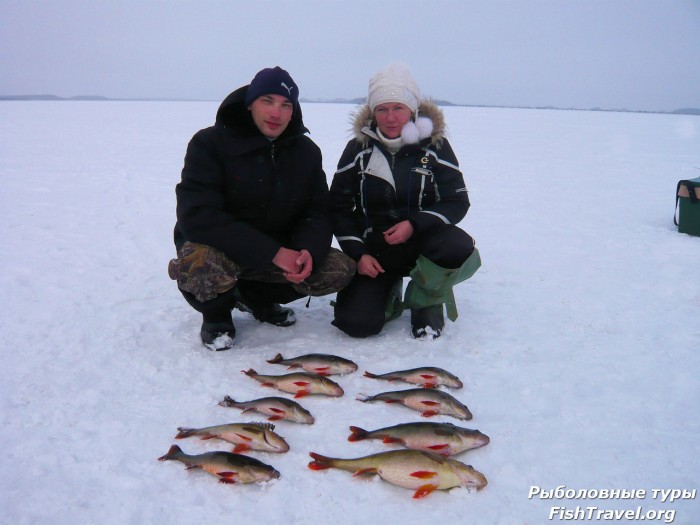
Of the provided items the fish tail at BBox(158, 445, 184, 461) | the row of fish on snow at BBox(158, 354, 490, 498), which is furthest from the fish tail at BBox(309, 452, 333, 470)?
the fish tail at BBox(158, 445, 184, 461)

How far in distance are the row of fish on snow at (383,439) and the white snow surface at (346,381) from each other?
47 millimetres

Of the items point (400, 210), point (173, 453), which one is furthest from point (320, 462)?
point (400, 210)

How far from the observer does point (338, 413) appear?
265cm

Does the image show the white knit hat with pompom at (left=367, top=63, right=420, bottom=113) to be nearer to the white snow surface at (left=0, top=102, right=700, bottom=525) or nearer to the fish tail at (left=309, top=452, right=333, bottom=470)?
the white snow surface at (left=0, top=102, right=700, bottom=525)

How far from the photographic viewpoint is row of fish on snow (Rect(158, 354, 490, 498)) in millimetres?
2105

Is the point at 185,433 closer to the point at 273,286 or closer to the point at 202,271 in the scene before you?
the point at 202,271

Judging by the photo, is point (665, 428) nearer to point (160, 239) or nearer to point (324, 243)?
point (324, 243)

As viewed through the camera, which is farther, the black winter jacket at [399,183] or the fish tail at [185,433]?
the black winter jacket at [399,183]

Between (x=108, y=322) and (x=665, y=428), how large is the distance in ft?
11.1

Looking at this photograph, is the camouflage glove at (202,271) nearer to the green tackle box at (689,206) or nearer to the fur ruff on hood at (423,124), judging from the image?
the fur ruff on hood at (423,124)

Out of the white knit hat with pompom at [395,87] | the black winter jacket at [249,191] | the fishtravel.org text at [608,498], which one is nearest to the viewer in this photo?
the fishtravel.org text at [608,498]

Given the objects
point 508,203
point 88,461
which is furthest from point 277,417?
point 508,203

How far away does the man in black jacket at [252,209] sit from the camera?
10.3ft

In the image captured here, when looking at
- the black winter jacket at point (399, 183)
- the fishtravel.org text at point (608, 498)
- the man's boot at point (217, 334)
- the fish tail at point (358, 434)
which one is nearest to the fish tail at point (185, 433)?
the fish tail at point (358, 434)
